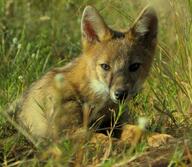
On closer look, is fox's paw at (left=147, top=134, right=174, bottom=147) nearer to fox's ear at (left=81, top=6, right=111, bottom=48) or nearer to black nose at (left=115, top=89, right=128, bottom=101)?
black nose at (left=115, top=89, right=128, bottom=101)

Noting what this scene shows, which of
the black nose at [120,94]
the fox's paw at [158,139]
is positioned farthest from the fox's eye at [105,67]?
the fox's paw at [158,139]

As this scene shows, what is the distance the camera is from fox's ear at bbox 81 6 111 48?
6449 millimetres

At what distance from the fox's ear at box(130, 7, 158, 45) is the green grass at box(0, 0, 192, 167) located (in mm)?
236

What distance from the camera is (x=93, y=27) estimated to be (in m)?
6.55

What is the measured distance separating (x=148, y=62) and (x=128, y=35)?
330 millimetres

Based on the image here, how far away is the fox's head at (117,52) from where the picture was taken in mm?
6281

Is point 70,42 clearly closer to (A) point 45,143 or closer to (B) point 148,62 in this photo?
(B) point 148,62

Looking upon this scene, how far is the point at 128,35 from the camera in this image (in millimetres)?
6559

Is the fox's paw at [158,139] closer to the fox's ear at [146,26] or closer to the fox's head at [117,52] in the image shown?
the fox's head at [117,52]

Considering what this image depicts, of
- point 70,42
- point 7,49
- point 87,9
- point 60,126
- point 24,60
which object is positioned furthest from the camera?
point 70,42

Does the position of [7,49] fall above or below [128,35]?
below

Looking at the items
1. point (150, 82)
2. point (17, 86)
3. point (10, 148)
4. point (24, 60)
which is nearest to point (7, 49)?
point (24, 60)

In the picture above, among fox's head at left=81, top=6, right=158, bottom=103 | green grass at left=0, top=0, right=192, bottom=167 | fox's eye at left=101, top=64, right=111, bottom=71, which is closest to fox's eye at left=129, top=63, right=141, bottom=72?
fox's head at left=81, top=6, right=158, bottom=103

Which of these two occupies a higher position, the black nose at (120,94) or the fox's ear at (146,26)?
the fox's ear at (146,26)
